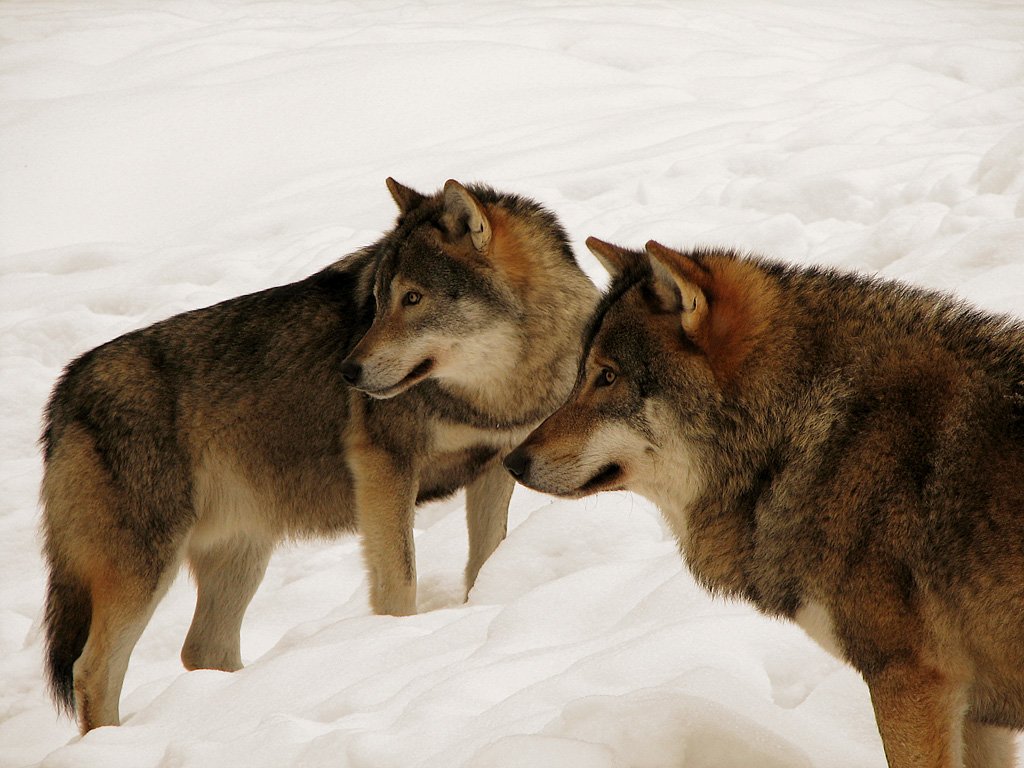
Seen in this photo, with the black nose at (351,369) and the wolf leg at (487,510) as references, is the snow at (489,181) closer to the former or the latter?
the wolf leg at (487,510)

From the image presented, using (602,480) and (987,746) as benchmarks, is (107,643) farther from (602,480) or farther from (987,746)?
(987,746)

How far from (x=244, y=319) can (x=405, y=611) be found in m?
1.54

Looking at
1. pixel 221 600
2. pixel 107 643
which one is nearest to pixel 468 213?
pixel 221 600

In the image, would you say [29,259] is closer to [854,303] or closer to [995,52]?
[854,303]

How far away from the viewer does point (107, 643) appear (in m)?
4.77

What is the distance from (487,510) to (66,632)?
1.93 m

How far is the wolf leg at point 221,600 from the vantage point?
5.41 meters

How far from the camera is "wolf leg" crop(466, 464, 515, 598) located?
514 cm

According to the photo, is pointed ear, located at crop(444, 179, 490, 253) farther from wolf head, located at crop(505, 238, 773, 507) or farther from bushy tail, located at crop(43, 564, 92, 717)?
bushy tail, located at crop(43, 564, 92, 717)

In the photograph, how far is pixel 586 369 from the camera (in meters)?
3.08

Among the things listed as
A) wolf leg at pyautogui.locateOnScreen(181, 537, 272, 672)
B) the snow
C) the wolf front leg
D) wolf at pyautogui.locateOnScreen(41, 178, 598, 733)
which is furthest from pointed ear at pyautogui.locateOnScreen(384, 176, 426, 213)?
wolf leg at pyautogui.locateOnScreen(181, 537, 272, 672)

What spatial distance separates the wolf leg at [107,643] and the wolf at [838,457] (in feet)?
8.12

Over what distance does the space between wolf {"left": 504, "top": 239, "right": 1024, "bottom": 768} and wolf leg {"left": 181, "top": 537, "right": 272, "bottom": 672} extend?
111 inches

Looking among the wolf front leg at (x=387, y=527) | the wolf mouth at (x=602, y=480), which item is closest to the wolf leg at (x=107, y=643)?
the wolf front leg at (x=387, y=527)
